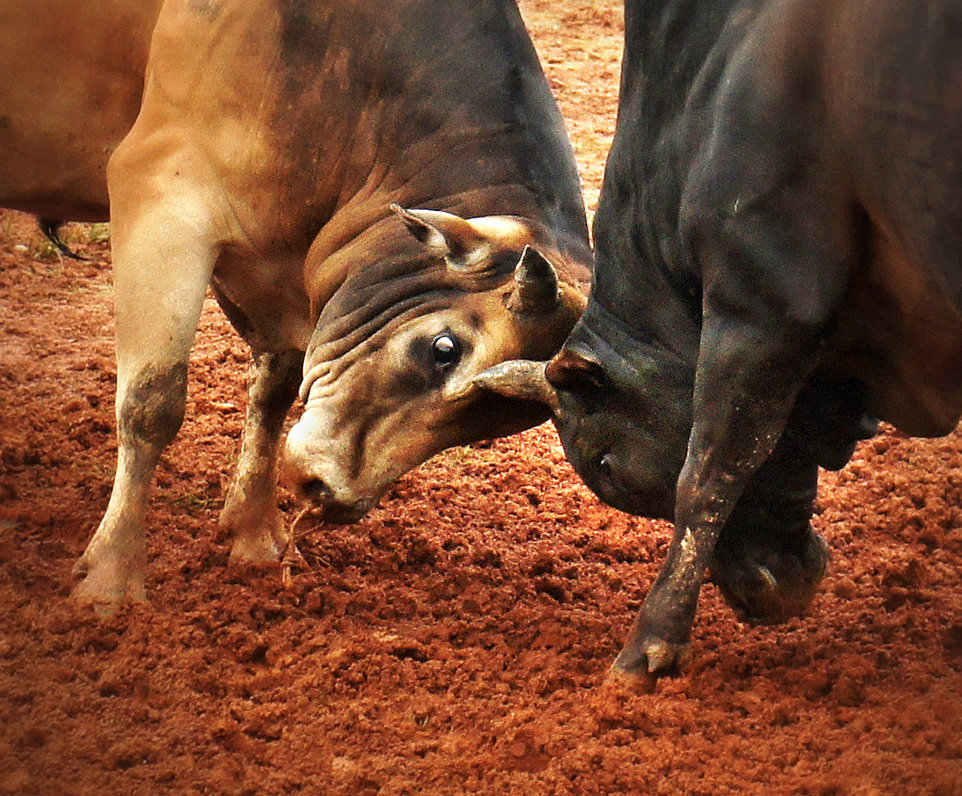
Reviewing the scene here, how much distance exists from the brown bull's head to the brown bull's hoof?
63cm

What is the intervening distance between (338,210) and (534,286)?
905mm

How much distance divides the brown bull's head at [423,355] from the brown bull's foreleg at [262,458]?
27.6 inches

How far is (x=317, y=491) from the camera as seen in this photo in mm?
4297

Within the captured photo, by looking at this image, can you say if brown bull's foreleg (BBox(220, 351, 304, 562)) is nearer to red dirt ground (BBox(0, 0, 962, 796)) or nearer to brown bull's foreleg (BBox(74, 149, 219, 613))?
red dirt ground (BBox(0, 0, 962, 796))

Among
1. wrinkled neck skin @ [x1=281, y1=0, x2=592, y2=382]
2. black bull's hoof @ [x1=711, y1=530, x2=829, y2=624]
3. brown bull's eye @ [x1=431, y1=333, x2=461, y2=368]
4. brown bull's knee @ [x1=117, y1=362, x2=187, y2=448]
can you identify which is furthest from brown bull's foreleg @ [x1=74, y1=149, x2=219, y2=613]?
black bull's hoof @ [x1=711, y1=530, x2=829, y2=624]

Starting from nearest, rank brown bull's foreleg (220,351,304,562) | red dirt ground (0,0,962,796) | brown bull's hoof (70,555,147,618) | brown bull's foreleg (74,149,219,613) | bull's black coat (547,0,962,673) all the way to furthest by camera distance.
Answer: bull's black coat (547,0,962,673) < red dirt ground (0,0,962,796) < brown bull's hoof (70,555,147,618) < brown bull's foreleg (74,149,219,613) < brown bull's foreleg (220,351,304,562)

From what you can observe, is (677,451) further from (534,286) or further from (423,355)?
(423,355)

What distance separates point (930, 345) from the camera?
9.87ft

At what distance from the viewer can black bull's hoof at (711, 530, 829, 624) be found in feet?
12.0

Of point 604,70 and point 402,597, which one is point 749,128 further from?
point 604,70

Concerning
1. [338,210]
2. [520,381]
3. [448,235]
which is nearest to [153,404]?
[338,210]

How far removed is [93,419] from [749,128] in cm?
358

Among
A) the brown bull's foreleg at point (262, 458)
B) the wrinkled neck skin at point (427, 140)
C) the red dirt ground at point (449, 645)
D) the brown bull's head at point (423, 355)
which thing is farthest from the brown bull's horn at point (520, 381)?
the brown bull's foreleg at point (262, 458)

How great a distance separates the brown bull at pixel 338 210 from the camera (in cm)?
426
